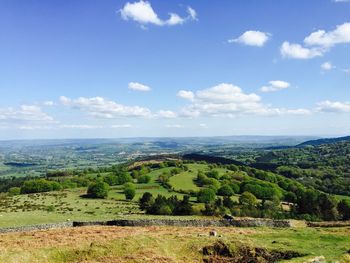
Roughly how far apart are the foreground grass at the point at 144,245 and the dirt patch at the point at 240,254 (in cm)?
73

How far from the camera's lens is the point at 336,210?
10575 cm

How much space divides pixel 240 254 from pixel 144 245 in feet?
30.1

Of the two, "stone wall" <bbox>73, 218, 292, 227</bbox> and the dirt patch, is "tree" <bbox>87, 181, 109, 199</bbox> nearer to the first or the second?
"stone wall" <bbox>73, 218, 292, 227</bbox>

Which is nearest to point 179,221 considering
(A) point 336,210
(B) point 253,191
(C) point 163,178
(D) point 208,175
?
(A) point 336,210

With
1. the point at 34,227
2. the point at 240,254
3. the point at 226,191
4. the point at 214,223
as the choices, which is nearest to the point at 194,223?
the point at 214,223

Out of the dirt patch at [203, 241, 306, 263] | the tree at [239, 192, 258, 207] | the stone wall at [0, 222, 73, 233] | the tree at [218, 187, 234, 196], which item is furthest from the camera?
the tree at [218, 187, 234, 196]

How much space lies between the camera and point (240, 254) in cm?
3509

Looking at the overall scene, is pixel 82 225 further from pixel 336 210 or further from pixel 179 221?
pixel 336 210

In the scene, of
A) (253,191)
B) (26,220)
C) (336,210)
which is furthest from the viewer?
(253,191)

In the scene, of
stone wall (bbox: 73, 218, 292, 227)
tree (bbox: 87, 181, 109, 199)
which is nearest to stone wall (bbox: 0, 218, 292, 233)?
stone wall (bbox: 73, 218, 292, 227)

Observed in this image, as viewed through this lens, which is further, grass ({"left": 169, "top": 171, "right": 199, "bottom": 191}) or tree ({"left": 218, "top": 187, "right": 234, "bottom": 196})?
grass ({"left": 169, "top": 171, "right": 199, "bottom": 191})

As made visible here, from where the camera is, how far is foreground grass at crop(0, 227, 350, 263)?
3334 cm

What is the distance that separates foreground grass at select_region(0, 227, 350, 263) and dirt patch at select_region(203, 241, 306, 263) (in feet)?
2.38

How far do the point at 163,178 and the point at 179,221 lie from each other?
118 meters
